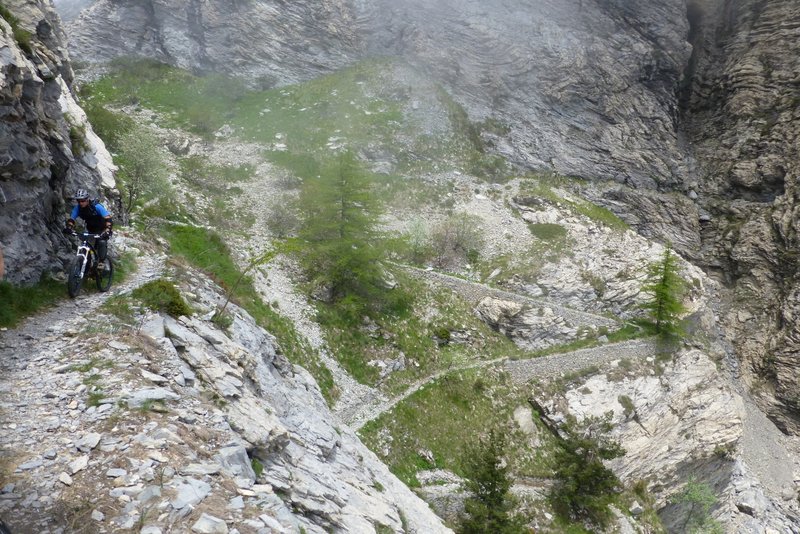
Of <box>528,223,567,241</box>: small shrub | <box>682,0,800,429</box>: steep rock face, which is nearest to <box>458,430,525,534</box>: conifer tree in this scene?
<box>528,223,567,241</box>: small shrub

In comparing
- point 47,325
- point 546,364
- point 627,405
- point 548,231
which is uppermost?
point 47,325

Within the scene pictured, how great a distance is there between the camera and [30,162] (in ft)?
36.7

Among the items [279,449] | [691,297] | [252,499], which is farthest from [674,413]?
[252,499]

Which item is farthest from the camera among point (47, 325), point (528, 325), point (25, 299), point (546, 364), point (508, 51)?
point (508, 51)

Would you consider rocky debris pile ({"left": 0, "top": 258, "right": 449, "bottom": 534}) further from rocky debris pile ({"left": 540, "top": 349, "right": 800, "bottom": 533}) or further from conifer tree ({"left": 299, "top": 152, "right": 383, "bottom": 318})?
rocky debris pile ({"left": 540, "top": 349, "right": 800, "bottom": 533})

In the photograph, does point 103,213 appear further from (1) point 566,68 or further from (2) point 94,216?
(1) point 566,68

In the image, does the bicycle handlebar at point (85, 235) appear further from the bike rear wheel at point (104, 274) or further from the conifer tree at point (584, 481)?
the conifer tree at point (584, 481)

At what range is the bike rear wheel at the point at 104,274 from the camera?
1167cm

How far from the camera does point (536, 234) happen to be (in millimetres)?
44625

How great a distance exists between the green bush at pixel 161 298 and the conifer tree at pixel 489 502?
1521 cm

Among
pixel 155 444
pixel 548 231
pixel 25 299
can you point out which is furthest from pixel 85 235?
pixel 548 231

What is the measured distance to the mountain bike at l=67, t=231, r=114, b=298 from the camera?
1099cm

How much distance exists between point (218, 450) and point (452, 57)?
225 feet

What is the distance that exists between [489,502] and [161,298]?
55.0 feet
